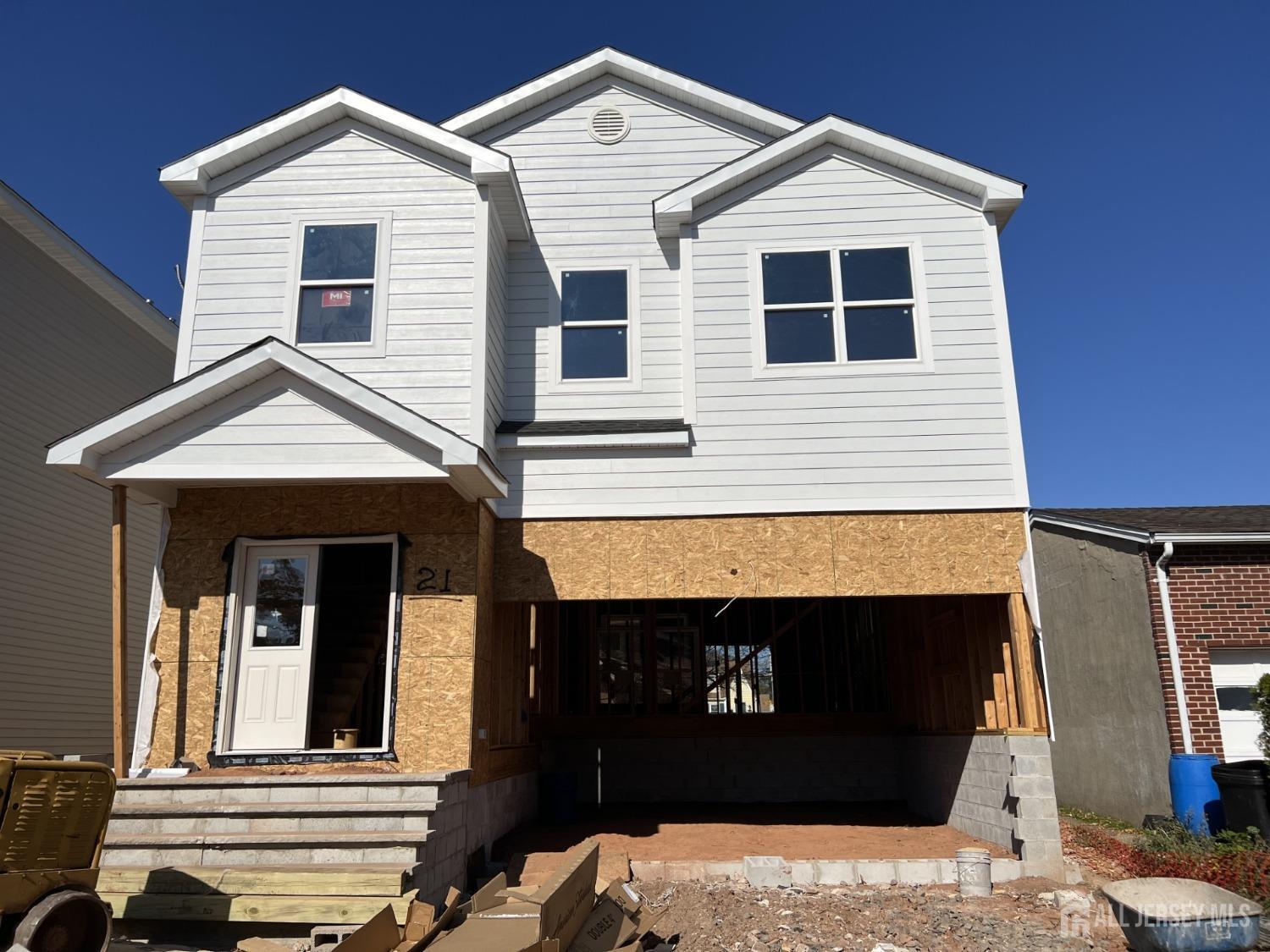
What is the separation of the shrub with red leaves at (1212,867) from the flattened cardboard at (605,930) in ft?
17.2

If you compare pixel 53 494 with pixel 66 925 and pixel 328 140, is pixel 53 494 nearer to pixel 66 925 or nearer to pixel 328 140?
pixel 328 140

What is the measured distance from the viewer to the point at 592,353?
11.3 meters

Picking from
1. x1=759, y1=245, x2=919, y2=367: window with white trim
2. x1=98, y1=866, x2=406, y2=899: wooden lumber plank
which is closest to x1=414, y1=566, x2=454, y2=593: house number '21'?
x1=98, y1=866, x2=406, y2=899: wooden lumber plank

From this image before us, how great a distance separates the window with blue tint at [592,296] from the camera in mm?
11398

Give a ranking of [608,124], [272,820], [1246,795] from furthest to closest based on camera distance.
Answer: [608,124] < [1246,795] < [272,820]

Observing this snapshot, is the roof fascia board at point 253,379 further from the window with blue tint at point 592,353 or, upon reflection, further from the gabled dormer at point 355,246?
the window with blue tint at point 592,353

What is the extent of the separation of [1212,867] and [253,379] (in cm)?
1008

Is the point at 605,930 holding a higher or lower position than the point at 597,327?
lower

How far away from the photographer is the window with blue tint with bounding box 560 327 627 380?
36.6 feet

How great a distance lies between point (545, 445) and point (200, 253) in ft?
14.9

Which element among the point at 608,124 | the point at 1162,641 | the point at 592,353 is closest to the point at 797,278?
the point at 592,353

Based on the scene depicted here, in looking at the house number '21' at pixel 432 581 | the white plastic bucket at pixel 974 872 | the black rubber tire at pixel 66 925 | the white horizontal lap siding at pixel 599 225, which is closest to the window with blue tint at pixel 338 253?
the white horizontal lap siding at pixel 599 225

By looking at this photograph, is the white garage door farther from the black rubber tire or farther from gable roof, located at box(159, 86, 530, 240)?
the black rubber tire

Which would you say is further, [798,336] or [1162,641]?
[1162,641]
